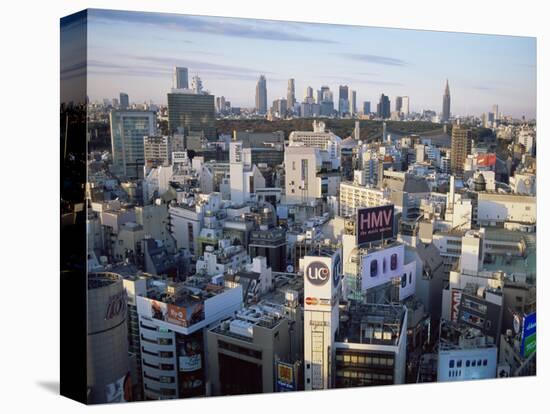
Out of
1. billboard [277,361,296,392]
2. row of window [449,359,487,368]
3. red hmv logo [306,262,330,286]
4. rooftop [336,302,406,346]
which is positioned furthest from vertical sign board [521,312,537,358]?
billboard [277,361,296,392]

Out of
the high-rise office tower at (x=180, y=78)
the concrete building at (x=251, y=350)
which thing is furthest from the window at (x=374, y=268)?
the high-rise office tower at (x=180, y=78)

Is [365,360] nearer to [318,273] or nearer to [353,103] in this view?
[318,273]

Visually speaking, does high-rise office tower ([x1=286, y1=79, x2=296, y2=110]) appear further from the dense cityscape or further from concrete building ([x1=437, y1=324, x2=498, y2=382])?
concrete building ([x1=437, y1=324, x2=498, y2=382])

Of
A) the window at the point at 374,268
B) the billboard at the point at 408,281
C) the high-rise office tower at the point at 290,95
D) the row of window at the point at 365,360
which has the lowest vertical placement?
the row of window at the point at 365,360

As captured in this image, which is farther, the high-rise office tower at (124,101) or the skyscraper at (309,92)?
the skyscraper at (309,92)

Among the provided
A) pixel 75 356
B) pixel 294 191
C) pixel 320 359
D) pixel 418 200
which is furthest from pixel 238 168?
pixel 75 356

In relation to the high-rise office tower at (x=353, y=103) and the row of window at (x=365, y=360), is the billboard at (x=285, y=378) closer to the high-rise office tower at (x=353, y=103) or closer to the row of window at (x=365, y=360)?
the row of window at (x=365, y=360)

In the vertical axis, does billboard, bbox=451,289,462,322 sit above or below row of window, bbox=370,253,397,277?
below
